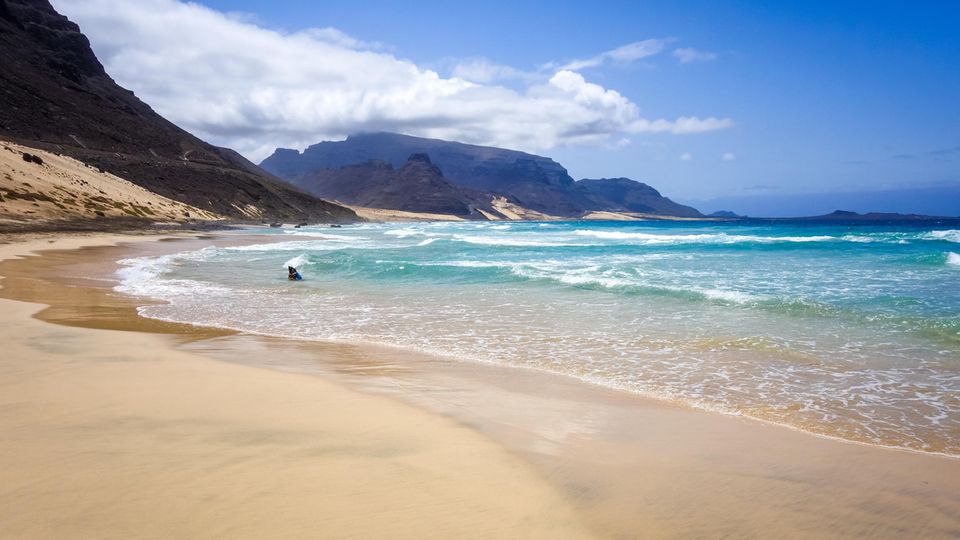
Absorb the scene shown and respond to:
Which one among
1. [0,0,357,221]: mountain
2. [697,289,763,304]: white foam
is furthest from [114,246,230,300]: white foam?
[0,0,357,221]: mountain

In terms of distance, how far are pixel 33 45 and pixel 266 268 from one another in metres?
102

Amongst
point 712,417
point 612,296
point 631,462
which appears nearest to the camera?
point 631,462

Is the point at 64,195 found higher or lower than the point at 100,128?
lower

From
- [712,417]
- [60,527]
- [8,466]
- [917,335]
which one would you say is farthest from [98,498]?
[917,335]

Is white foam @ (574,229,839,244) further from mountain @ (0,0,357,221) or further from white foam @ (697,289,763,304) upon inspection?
mountain @ (0,0,357,221)

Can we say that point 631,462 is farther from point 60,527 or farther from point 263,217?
point 263,217

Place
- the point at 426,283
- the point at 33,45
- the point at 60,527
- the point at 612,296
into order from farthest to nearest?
the point at 33,45
the point at 426,283
the point at 612,296
the point at 60,527

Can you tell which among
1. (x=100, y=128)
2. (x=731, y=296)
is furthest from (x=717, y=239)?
(x=100, y=128)

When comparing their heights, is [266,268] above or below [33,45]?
below

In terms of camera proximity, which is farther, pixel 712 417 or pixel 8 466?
pixel 712 417

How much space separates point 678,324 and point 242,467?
337 inches

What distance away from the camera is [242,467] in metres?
3.63

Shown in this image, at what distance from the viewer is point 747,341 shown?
8.92 meters

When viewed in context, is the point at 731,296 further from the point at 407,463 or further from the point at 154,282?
the point at 154,282
